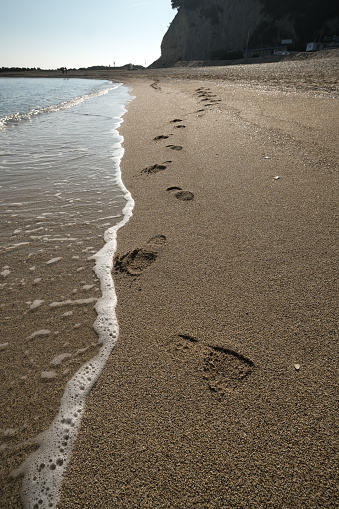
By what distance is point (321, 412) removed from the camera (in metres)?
1.09

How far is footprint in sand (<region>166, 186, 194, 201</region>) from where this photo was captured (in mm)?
2808

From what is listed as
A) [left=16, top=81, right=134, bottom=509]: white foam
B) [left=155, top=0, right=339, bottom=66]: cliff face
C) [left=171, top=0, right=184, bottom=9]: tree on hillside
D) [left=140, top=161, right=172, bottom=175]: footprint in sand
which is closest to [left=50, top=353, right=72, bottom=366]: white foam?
[left=16, top=81, right=134, bottom=509]: white foam

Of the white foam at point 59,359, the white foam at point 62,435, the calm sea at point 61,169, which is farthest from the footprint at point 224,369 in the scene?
the calm sea at point 61,169

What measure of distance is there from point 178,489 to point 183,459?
0.29 feet

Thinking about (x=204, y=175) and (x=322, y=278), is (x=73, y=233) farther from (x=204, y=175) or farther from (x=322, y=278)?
(x=322, y=278)

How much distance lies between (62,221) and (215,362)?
2116 millimetres

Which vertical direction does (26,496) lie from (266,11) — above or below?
below

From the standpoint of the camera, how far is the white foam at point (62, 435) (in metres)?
0.99

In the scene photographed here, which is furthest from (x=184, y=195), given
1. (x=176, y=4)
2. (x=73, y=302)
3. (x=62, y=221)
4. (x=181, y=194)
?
(x=176, y=4)

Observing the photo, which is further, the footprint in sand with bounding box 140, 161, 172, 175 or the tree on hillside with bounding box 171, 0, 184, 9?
the tree on hillside with bounding box 171, 0, 184, 9

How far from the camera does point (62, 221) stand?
9.04ft

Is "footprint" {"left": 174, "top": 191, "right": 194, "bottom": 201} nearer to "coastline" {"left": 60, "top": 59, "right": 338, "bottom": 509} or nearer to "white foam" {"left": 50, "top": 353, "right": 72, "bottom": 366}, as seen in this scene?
"coastline" {"left": 60, "top": 59, "right": 338, "bottom": 509}

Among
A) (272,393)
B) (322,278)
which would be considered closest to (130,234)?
(322,278)

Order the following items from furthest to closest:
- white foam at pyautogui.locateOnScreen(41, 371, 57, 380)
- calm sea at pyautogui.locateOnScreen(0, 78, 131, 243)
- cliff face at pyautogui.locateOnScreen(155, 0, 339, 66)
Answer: cliff face at pyautogui.locateOnScreen(155, 0, 339, 66) → calm sea at pyautogui.locateOnScreen(0, 78, 131, 243) → white foam at pyautogui.locateOnScreen(41, 371, 57, 380)
